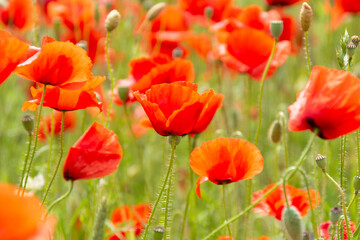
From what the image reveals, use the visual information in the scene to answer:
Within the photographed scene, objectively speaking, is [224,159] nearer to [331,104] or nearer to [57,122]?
[331,104]

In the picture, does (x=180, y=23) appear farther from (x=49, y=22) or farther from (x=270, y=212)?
(x=270, y=212)

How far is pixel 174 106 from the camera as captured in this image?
1.30m

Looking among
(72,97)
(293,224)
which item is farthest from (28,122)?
(293,224)

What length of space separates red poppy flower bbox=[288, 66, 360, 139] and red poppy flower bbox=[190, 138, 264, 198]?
21 centimetres

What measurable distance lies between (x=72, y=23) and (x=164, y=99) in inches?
60.1

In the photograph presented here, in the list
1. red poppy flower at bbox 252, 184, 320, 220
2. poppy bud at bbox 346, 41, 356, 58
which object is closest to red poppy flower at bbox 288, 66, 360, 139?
poppy bud at bbox 346, 41, 356, 58

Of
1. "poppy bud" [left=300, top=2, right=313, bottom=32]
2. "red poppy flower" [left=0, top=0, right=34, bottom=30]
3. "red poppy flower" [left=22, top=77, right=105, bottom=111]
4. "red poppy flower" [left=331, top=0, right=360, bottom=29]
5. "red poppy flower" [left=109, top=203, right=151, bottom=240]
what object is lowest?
"red poppy flower" [left=109, top=203, right=151, bottom=240]

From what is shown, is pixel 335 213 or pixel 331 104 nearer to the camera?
pixel 331 104

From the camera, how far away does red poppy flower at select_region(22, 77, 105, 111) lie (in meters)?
1.32

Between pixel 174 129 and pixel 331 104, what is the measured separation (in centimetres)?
34

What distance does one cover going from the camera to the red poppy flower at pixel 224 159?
4.39ft

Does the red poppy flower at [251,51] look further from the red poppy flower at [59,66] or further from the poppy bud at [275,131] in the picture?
the red poppy flower at [59,66]

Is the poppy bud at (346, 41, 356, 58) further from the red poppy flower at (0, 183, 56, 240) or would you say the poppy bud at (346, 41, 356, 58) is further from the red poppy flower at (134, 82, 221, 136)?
the red poppy flower at (0, 183, 56, 240)

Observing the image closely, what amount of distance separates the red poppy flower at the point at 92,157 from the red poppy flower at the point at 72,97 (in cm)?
19
